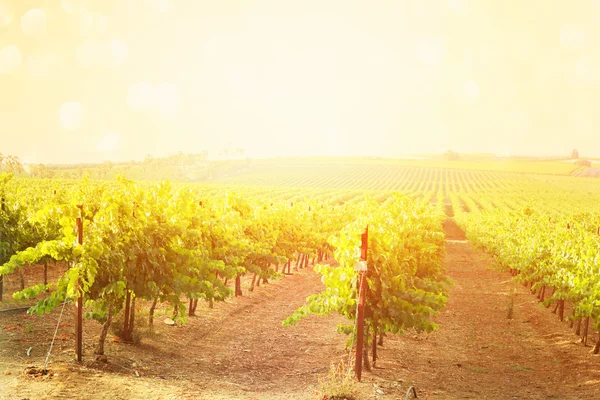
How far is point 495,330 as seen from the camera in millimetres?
21609

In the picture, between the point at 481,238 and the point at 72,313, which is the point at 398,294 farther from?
the point at 481,238

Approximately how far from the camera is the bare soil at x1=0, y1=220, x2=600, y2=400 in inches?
473

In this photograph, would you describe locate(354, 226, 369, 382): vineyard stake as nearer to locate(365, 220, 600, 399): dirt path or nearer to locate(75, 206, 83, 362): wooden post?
locate(365, 220, 600, 399): dirt path

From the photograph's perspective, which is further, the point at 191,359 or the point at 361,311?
the point at 191,359

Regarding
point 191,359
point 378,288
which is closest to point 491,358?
point 378,288

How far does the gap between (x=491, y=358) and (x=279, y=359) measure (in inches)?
292

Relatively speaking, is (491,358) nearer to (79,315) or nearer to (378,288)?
(378,288)

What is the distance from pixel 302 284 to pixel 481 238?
65.0ft

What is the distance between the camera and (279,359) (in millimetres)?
16156

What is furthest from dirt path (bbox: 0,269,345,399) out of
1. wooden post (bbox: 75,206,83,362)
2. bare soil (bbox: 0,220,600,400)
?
wooden post (bbox: 75,206,83,362)

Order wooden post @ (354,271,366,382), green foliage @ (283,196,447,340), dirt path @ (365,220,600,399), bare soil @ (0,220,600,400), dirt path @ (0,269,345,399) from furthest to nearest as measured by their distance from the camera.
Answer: dirt path @ (365,220,600,399)
green foliage @ (283,196,447,340)
wooden post @ (354,271,366,382)
bare soil @ (0,220,600,400)
dirt path @ (0,269,345,399)

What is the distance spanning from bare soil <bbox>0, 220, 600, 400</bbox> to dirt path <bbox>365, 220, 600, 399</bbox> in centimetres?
4

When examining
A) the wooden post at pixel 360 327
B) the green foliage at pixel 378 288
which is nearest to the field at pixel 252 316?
the green foliage at pixel 378 288

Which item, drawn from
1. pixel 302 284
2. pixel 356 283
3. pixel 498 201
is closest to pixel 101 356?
pixel 356 283
